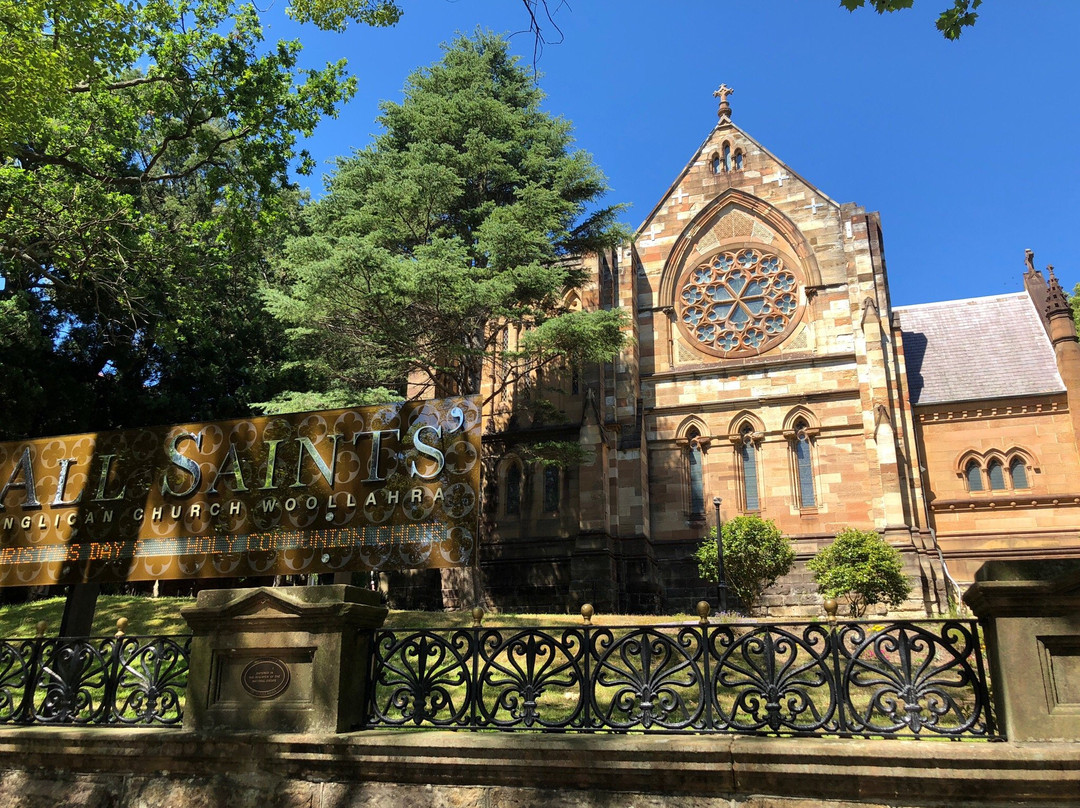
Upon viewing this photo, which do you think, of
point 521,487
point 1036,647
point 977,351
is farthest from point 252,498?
point 977,351

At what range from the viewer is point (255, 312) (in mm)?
24906

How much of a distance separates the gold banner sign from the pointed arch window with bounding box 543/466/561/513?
17.2m

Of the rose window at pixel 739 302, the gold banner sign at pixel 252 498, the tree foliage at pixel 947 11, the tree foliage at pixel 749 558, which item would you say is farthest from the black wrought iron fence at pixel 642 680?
the rose window at pixel 739 302

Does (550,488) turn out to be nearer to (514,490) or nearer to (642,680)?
(514,490)

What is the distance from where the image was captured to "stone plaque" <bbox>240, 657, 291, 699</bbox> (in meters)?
5.82

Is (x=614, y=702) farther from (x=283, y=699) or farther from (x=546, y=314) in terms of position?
(x=546, y=314)

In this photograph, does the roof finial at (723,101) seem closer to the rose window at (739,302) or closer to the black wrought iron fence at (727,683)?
the rose window at (739,302)

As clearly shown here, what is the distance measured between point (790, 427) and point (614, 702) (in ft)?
66.5

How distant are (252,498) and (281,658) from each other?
77.6 inches

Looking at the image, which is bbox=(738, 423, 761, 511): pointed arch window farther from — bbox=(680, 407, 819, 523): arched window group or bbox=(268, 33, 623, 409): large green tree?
bbox=(268, 33, 623, 409): large green tree

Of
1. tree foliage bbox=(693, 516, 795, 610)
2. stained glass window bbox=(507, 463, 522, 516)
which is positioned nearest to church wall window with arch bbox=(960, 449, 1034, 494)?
tree foliage bbox=(693, 516, 795, 610)

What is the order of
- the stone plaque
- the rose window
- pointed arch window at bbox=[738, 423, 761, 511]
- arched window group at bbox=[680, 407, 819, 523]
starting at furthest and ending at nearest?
1. the rose window
2. pointed arch window at bbox=[738, 423, 761, 511]
3. arched window group at bbox=[680, 407, 819, 523]
4. the stone plaque

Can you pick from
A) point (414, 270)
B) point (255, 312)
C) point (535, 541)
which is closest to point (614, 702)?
point (414, 270)

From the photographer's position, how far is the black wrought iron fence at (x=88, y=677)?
243 inches
